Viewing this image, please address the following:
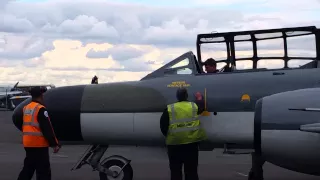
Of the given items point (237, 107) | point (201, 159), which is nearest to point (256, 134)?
point (237, 107)

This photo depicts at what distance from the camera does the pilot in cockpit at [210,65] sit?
10.3 meters

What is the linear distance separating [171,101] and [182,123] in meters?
0.63

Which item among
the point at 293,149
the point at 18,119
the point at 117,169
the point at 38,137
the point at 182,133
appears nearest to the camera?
the point at 293,149

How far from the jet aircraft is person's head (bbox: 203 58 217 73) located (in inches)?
6.7

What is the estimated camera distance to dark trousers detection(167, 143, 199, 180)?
360 inches

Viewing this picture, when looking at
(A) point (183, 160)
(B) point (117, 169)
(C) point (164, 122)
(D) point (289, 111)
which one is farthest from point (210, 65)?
(B) point (117, 169)

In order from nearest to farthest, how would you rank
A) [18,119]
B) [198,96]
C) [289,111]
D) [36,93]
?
1. [289,111]
2. [36,93]
3. [198,96]
4. [18,119]

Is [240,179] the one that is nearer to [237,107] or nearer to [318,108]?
[237,107]

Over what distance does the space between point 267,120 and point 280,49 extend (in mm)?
2222

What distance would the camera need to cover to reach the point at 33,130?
8.78m

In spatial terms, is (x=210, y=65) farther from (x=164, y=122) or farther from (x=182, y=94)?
(x=164, y=122)

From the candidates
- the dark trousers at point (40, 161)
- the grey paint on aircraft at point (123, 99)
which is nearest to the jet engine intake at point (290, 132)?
the grey paint on aircraft at point (123, 99)

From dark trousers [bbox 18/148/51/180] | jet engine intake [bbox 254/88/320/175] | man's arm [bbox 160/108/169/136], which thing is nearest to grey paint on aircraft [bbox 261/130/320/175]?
jet engine intake [bbox 254/88/320/175]

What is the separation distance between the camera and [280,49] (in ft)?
33.8
